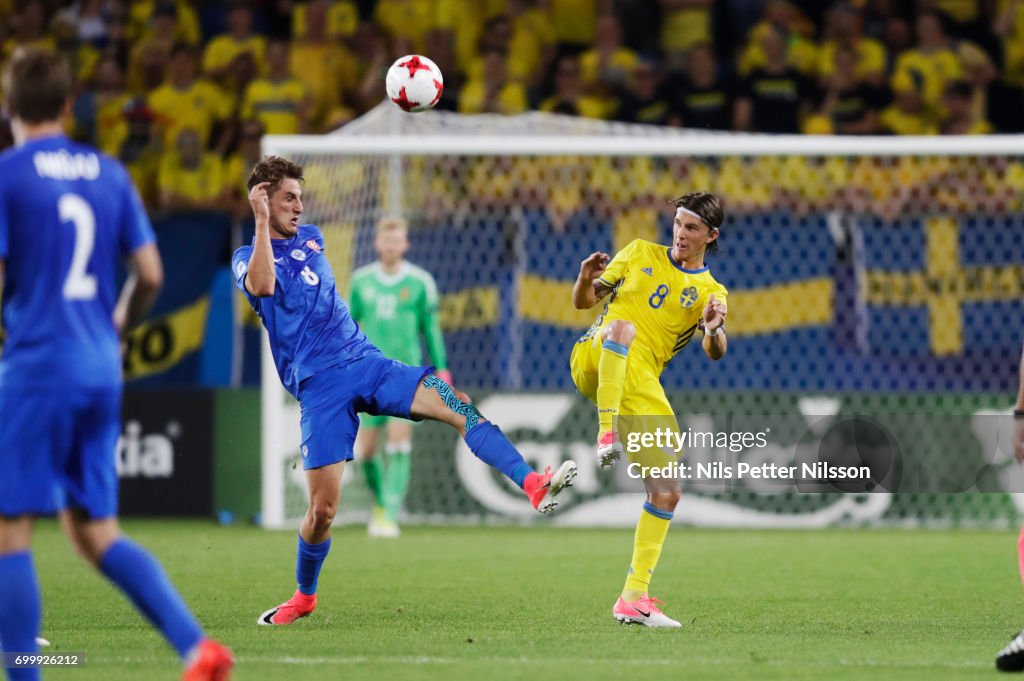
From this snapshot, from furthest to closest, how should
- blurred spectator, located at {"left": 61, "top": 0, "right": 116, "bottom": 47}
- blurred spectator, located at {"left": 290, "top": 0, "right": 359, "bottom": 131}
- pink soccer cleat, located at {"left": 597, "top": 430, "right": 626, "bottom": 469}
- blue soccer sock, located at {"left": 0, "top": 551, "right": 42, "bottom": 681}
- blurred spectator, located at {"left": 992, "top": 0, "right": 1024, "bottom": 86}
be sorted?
1. blurred spectator, located at {"left": 61, "top": 0, "right": 116, "bottom": 47}
2. blurred spectator, located at {"left": 290, "top": 0, "right": 359, "bottom": 131}
3. blurred spectator, located at {"left": 992, "top": 0, "right": 1024, "bottom": 86}
4. pink soccer cleat, located at {"left": 597, "top": 430, "right": 626, "bottom": 469}
5. blue soccer sock, located at {"left": 0, "top": 551, "right": 42, "bottom": 681}

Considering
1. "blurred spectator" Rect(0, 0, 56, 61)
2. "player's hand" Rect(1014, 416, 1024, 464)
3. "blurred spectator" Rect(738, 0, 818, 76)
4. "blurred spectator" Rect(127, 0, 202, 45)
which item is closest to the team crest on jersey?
"player's hand" Rect(1014, 416, 1024, 464)

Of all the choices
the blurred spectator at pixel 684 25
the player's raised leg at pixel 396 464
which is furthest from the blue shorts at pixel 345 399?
the blurred spectator at pixel 684 25

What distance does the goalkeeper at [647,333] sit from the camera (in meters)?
7.48

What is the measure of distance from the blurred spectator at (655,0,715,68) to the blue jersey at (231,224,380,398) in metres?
9.58

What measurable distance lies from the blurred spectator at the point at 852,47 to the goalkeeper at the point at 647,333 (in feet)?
26.5

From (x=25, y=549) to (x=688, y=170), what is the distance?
9.71m

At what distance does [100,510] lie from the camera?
16.0 ft

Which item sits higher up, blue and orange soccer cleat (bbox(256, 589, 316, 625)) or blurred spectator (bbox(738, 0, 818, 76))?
blurred spectator (bbox(738, 0, 818, 76))

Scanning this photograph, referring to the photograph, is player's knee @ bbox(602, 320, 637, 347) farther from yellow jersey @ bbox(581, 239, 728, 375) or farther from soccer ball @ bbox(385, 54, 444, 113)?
soccer ball @ bbox(385, 54, 444, 113)

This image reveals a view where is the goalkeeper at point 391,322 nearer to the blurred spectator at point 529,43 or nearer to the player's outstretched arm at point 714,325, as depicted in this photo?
the blurred spectator at point 529,43

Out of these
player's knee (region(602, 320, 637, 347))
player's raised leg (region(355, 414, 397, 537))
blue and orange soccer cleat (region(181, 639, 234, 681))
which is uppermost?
player's knee (region(602, 320, 637, 347))

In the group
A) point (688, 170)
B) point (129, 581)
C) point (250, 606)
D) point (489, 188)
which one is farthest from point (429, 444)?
point (129, 581)

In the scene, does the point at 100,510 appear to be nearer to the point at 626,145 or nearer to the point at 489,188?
the point at 626,145

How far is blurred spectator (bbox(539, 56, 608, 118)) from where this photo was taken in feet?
50.8
